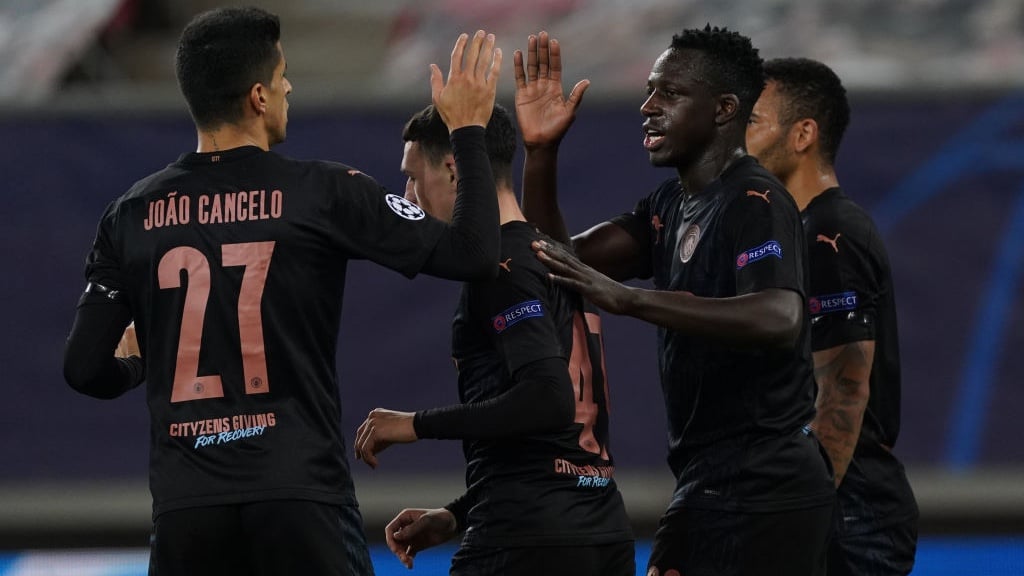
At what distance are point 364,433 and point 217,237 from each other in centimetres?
62

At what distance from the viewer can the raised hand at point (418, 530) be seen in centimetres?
369

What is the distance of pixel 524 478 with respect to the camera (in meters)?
3.51

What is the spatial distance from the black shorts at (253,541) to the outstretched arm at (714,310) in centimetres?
82

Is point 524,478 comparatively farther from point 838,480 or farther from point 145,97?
point 145,97

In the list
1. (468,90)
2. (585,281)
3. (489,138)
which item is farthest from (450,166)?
(585,281)

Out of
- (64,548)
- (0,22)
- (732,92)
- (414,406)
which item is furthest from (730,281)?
(0,22)

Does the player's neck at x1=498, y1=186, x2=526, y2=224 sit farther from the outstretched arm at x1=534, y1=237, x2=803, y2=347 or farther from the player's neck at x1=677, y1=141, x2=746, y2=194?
the player's neck at x1=677, y1=141, x2=746, y2=194

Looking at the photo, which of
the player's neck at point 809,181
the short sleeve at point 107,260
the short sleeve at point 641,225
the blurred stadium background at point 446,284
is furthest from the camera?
the blurred stadium background at point 446,284

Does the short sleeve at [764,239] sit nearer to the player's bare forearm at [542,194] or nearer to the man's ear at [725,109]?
the man's ear at [725,109]

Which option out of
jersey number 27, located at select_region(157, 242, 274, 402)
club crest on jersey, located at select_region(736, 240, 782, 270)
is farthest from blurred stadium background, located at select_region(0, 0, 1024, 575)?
jersey number 27, located at select_region(157, 242, 274, 402)

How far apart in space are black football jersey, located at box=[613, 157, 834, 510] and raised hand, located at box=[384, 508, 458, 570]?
0.61 meters

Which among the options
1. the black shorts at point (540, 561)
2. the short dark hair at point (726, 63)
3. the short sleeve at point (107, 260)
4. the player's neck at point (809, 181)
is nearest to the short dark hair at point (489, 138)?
the short dark hair at point (726, 63)

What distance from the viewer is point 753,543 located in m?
3.46

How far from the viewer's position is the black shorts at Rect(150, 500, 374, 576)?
3166 millimetres
